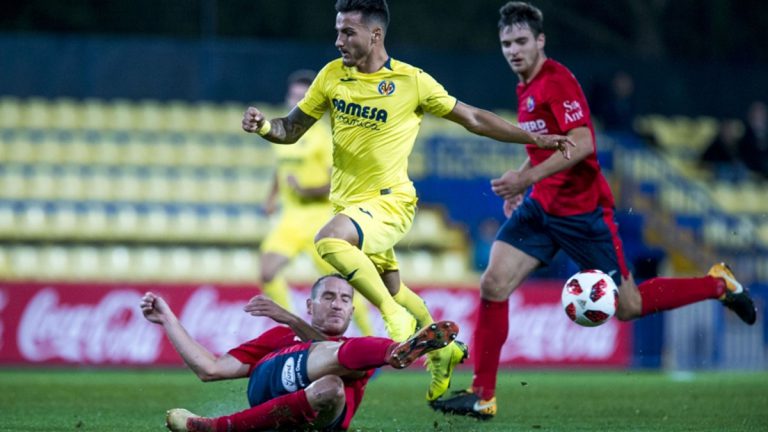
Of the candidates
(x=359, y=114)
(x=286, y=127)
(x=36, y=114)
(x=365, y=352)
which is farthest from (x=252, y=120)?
(x=36, y=114)

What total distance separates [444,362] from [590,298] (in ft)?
3.13

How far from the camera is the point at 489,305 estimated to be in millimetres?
7629

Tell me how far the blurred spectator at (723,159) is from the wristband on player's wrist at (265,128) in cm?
1085

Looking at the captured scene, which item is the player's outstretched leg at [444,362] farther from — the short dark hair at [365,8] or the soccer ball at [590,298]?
the short dark hair at [365,8]

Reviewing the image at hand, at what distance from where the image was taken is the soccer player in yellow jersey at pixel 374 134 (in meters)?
6.73

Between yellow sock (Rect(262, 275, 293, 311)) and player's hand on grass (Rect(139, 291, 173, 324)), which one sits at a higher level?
yellow sock (Rect(262, 275, 293, 311))

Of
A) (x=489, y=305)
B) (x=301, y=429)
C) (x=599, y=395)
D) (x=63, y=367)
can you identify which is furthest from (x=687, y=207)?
(x=301, y=429)

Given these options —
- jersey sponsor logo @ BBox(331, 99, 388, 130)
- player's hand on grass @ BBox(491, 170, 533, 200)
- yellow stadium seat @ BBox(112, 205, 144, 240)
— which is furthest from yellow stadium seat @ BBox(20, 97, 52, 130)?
player's hand on grass @ BBox(491, 170, 533, 200)

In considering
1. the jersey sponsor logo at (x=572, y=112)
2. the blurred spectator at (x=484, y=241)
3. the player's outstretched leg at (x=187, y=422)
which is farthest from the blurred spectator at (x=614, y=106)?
the player's outstretched leg at (x=187, y=422)

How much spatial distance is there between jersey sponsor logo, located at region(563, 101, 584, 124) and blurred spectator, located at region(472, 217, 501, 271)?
6.66 metres

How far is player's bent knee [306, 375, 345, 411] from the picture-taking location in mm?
5770

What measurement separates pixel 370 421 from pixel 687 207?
9.23 metres

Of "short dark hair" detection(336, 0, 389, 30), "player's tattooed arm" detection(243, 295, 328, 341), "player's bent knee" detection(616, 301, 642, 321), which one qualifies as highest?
"short dark hair" detection(336, 0, 389, 30)

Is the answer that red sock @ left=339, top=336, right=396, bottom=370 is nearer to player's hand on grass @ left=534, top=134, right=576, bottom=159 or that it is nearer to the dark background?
player's hand on grass @ left=534, top=134, right=576, bottom=159
